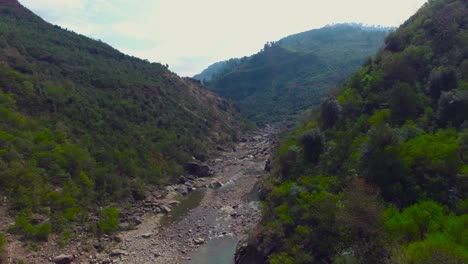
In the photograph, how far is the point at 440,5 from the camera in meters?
39.8

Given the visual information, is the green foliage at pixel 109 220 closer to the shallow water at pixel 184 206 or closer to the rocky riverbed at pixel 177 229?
the rocky riverbed at pixel 177 229

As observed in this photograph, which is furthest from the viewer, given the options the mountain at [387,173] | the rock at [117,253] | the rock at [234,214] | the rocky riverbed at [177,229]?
the rock at [234,214]

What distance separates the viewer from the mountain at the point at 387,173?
16.3 meters

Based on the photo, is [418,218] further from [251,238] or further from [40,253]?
[40,253]

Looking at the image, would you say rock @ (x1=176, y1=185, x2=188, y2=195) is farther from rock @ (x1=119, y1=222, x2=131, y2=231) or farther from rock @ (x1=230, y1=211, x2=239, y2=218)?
rock @ (x1=119, y1=222, x2=131, y2=231)

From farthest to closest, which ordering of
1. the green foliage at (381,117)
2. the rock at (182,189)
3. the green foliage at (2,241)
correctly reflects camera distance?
the rock at (182,189)
the green foliage at (381,117)
the green foliage at (2,241)

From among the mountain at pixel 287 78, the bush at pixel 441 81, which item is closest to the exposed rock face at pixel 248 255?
the bush at pixel 441 81

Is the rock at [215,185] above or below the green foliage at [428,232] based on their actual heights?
below

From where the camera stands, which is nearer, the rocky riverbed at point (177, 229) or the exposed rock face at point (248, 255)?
the exposed rock face at point (248, 255)

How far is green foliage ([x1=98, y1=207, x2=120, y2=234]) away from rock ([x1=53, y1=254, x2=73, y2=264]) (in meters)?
5.12

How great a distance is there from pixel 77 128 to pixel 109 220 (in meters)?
14.9

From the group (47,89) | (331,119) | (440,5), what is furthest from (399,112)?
(47,89)

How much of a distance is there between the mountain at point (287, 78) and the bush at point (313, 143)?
300 feet

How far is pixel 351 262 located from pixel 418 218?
407 centimetres
